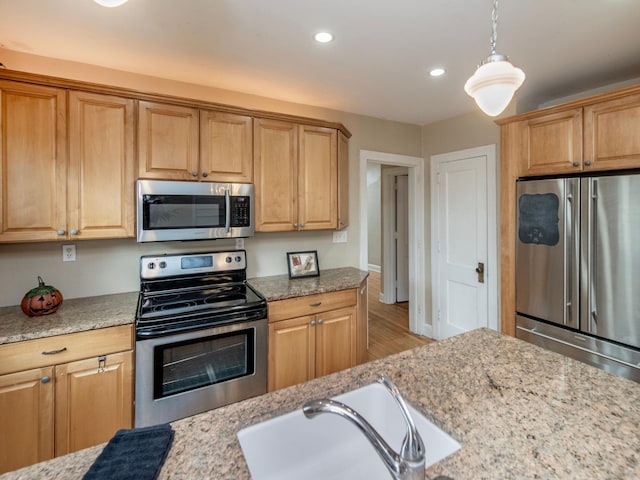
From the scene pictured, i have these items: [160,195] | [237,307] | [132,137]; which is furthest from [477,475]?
[132,137]

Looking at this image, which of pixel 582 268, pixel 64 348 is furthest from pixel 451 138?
pixel 64 348

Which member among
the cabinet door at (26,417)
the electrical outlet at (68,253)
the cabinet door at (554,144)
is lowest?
the cabinet door at (26,417)

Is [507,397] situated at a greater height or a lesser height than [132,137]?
lesser

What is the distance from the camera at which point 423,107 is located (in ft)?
10.0

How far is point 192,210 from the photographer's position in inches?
85.8

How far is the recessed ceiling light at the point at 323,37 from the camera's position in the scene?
182 cm

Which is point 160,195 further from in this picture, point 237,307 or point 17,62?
point 17,62

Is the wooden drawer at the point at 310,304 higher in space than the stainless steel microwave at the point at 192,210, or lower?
lower

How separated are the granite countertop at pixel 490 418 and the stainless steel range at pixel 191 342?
1067mm

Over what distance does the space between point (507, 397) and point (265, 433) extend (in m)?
0.74

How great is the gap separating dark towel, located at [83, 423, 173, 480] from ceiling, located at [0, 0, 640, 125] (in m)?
1.87

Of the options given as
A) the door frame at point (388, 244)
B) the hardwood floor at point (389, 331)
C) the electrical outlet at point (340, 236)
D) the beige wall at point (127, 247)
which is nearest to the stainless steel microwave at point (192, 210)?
the beige wall at point (127, 247)

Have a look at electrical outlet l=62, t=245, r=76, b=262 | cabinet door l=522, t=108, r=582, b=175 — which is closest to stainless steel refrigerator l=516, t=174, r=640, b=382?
cabinet door l=522, t=108, r=582, b=175

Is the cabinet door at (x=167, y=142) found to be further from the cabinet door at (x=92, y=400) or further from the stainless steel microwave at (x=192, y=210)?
the cabinet door at (x=92, y=400)
